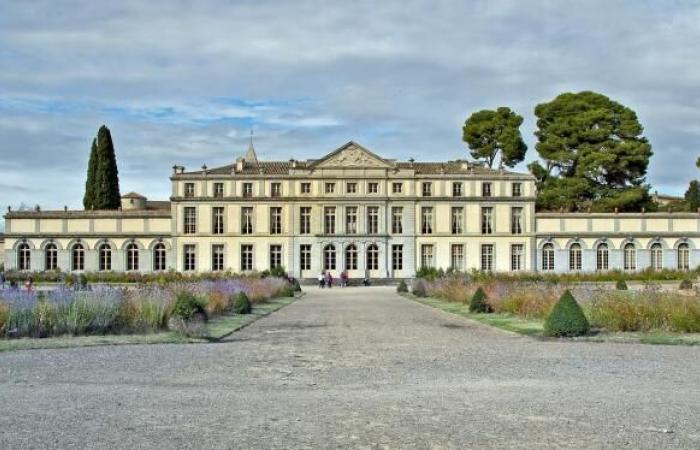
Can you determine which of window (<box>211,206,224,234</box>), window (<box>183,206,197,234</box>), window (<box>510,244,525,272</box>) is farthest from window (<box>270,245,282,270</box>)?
window (<box>510,244,525,272</box>)

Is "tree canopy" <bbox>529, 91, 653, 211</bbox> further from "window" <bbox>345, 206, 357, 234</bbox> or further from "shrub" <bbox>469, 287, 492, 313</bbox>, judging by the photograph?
"shrub" <bbox>469, 287, 492, 313</bbox>

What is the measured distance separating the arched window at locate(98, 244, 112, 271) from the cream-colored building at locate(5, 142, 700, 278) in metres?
0.07

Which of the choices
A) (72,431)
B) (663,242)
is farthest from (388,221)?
(72,431)

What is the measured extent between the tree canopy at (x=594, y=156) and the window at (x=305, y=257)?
1740 centimetres

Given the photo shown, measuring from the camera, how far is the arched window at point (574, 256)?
55.6 m

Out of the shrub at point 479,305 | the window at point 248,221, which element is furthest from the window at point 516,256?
the shrub at point 479,305

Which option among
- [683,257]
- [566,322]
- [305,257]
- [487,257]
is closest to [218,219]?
[305,257]

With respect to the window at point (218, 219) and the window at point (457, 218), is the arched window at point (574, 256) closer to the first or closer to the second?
the window at point (457, 218)

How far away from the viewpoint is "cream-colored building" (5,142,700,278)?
55.1 m

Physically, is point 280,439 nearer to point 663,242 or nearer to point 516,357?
point 516,357

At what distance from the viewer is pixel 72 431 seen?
6.52 m

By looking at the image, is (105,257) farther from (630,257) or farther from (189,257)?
(630,257)

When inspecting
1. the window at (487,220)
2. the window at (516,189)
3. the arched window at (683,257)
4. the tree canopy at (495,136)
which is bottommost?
the arched window at (683,257)

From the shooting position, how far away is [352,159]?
55.8 m
